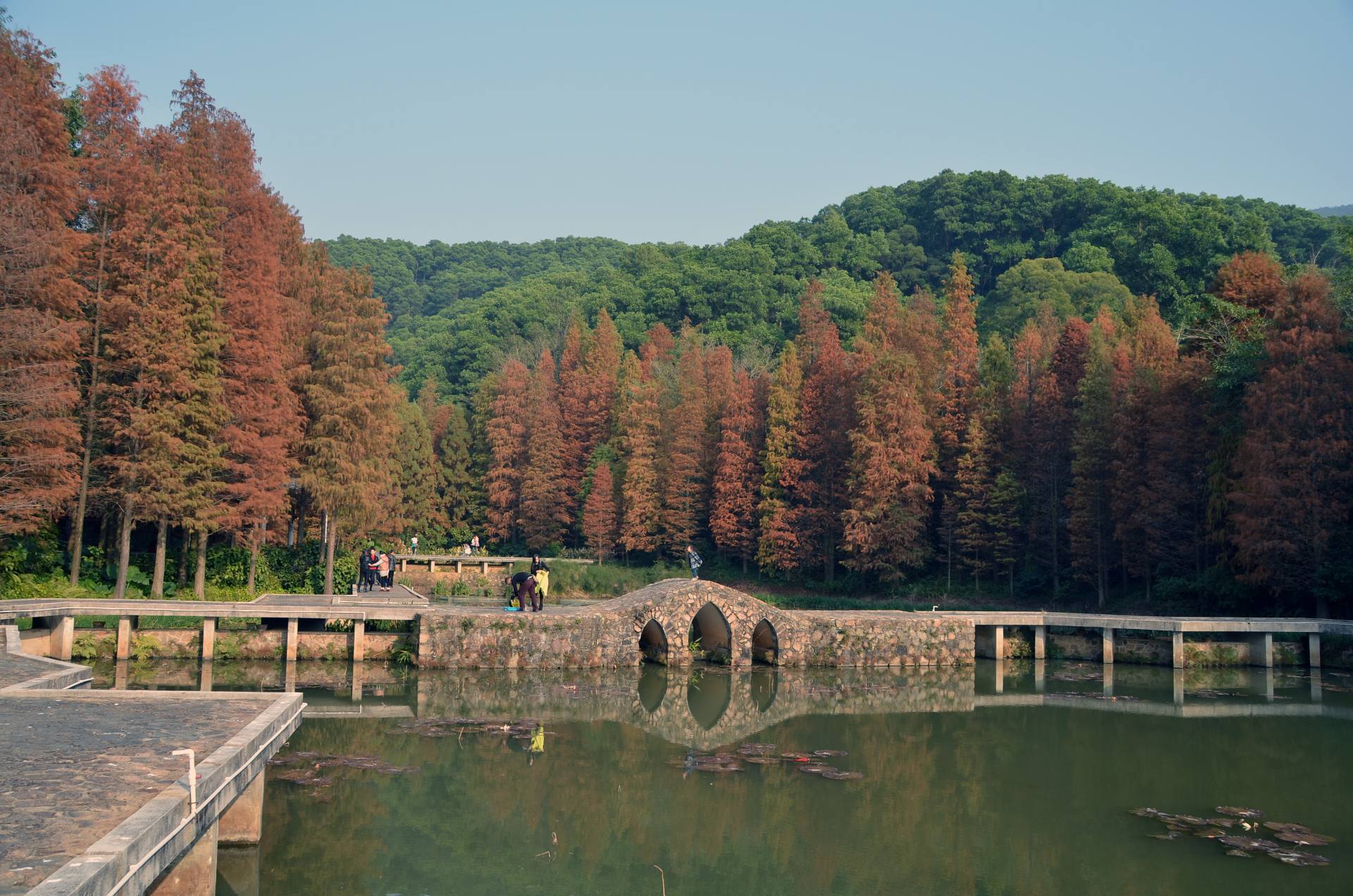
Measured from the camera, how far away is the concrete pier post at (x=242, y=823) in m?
12.2

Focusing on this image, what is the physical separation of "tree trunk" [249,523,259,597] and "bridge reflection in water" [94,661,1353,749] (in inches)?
241

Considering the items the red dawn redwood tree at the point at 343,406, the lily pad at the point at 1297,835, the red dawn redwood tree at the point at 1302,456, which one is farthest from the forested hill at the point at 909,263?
the lily pad at the point at 1297,835

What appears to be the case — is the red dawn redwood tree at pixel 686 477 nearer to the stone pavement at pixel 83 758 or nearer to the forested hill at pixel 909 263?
the forested hill at pixel 909 263

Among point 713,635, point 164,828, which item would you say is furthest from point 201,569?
point 164,828

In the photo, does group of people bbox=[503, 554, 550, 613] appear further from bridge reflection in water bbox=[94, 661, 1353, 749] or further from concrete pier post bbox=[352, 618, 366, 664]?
concrete pier post bbox=[352, 618, 366, 664]

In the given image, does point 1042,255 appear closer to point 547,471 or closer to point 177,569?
point 547,471

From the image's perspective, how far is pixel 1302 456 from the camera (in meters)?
31.2

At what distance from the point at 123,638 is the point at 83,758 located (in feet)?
52.5

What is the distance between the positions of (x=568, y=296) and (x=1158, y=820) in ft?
289

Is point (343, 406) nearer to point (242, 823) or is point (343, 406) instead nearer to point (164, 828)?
point (242, 823)

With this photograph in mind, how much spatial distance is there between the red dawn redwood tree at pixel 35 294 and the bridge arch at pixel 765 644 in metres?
17.2

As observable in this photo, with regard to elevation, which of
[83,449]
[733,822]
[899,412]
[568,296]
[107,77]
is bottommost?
[733,822]

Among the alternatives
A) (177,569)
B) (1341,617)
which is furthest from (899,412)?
(177,569)

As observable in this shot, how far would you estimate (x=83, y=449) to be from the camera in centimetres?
2705
